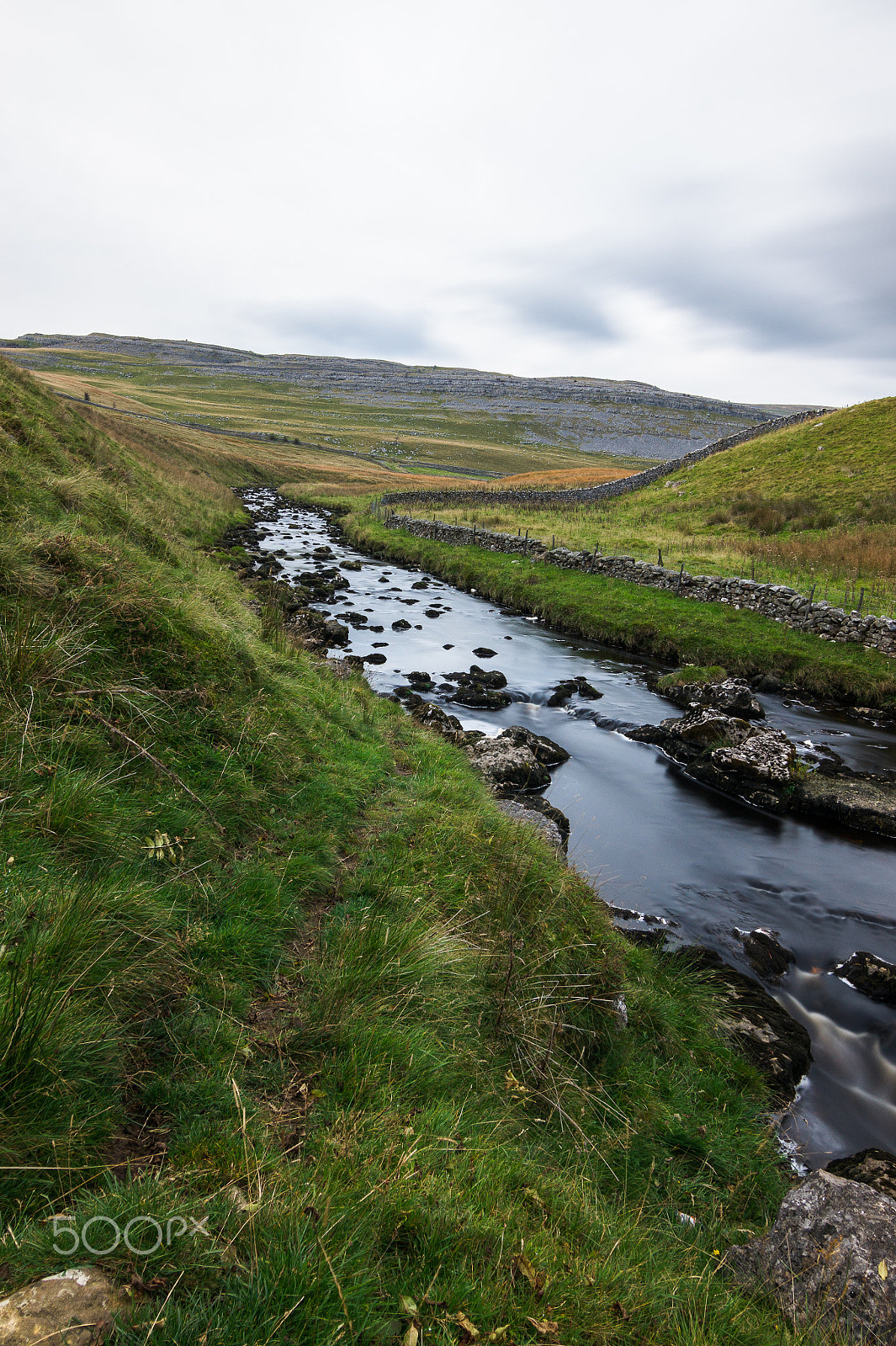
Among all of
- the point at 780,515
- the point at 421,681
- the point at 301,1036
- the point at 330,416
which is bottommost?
the point at 421,681

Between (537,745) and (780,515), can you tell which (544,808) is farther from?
(780,515)

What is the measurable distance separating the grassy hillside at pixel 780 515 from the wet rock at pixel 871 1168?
1634 cm

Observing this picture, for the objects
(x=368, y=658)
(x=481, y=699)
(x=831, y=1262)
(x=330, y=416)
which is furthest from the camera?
(x=330, y=416)

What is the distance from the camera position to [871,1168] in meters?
4.84

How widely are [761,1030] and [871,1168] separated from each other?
1.60 metres

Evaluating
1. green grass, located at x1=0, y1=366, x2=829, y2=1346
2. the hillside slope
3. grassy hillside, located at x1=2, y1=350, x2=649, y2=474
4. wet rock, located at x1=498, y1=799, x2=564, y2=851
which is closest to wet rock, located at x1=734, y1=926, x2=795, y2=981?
green grass, located at x1=0, y1=366, x2=829, y2=1346

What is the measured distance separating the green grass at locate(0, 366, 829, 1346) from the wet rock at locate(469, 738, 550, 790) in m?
2.67

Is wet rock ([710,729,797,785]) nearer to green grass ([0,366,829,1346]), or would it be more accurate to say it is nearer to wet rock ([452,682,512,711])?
wet rock ([452,682,512,711])

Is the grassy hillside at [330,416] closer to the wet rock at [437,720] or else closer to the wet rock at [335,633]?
the wet rock at [335,633]

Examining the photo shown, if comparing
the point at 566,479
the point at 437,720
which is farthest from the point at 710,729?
the point at 566,479

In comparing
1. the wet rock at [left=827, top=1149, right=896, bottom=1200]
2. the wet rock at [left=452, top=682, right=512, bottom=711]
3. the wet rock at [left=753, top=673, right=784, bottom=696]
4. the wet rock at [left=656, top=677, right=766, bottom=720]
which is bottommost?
the wet rock at [left=827, top=1149, right=896, bottom=1200]

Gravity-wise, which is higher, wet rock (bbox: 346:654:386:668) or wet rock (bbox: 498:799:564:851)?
wet rock (bbox: 346:654:386:668)

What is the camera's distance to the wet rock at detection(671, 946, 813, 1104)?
5984mm

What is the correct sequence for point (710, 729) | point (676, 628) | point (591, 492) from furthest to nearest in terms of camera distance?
Answer: point (591, 492), point (676, 628), point (710, 729)
